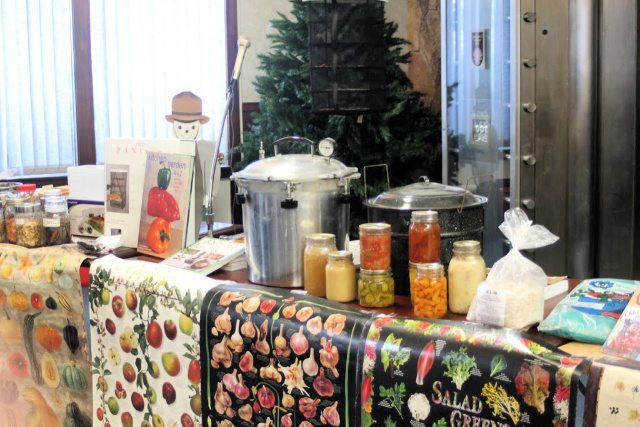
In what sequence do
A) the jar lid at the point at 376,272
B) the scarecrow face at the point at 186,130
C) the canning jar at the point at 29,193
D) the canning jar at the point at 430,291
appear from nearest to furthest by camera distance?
the canning jar at the point at 430,291, the jar lid at the point at 376,272, the canning jar at the point at 29,193, the scarecrow face at the point at 186,130

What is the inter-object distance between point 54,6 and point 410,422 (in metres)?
4.26

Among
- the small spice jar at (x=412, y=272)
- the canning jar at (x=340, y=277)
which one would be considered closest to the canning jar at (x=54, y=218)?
the canning jar at (x=340, y=277)

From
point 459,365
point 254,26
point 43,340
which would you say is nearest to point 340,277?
point 459,365

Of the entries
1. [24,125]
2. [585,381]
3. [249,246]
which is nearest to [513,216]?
[585,381]

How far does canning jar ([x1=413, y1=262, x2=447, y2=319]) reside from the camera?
1678mm

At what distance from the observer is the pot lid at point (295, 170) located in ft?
6.49

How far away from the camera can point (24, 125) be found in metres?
4.87

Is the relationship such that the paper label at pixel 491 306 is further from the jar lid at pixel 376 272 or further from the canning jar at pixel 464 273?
the jar lid at pixel 376 272

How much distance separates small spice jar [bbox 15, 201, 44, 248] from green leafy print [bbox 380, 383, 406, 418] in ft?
4.73

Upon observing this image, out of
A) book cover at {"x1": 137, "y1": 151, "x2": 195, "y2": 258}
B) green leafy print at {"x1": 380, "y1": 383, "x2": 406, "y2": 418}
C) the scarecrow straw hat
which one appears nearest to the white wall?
the scarecrow straw hat

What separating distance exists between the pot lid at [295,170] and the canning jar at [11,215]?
84 cm

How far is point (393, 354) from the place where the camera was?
1.47m

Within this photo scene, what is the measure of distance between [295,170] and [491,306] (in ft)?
2.19

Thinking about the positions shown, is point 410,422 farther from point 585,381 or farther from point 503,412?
point 585,381
